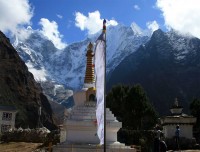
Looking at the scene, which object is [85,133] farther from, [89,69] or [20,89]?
[20,89]

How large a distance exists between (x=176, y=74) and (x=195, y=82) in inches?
476

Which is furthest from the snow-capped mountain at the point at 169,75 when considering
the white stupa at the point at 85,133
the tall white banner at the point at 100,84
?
the tall white banner at the point at 100,84

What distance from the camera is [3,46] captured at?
139m

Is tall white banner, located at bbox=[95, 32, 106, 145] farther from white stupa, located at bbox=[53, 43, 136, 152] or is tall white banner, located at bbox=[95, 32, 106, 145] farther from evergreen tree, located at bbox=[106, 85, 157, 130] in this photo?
evergreen tree, located at bbox=[106, 85, 157, 130]

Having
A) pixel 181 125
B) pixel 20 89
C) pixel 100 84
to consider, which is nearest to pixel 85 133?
pixel 100 84

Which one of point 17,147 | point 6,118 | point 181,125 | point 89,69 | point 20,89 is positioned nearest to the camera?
point 89,69

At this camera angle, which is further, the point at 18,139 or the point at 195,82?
the point at 195,82

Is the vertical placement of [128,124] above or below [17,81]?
below

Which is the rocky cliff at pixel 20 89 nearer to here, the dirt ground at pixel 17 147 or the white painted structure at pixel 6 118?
the white painted structure at pixel 6 118

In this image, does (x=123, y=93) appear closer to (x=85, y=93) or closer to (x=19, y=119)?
(x=85, y=93)

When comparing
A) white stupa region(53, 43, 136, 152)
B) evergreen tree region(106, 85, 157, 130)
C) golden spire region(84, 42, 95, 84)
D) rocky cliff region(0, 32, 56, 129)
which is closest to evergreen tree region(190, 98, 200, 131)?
evergreen tree region(106, 85, 157, 130)

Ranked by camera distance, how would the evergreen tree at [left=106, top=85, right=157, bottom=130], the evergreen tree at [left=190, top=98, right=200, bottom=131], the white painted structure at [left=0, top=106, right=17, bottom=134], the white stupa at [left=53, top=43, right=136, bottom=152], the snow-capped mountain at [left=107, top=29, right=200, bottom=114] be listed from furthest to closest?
the snow-capped mountain at [left=107, top=29, right=200, bottom=114] < the white painted structure at [left=0, top=106, right=17, bottom=134] < the evergreen tree at [left=106, top=85, right=157, bottom=130] < the evergreen tree at [left=190, top=98, right=200, bottom=131] < the white stupa at [left=53, top=43, right=136, bottom=152]

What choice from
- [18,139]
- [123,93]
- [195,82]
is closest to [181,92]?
[195,82]

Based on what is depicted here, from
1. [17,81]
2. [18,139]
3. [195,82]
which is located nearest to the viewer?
[18,139]
